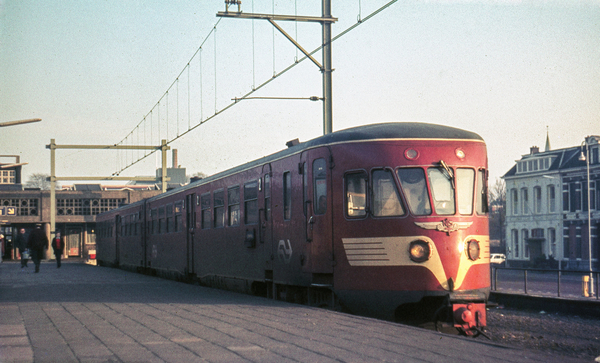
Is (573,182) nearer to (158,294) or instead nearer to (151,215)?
(151,215)

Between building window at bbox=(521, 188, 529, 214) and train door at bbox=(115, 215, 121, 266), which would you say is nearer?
train door at bbox=(115, 215, 121, 266)

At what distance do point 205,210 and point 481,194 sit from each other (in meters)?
8.76

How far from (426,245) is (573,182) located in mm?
49415

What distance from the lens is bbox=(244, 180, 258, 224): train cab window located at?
14.1 m

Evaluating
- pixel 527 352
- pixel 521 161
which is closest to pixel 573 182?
pixel 521 161

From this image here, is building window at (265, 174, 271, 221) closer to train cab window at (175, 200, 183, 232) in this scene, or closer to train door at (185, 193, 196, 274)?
train door at (185, 193, 196, 274)

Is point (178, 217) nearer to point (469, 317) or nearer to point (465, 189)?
point (465, 189)

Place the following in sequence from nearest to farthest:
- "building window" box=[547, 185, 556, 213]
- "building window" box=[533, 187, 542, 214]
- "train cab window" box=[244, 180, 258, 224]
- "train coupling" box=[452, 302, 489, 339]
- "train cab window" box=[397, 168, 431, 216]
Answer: "train coupling" box=[452, 302, 489, 339], "train cab window" box=[397, 168, 431, 216], "train cab window" box=[244, 180, 258, 224], "building window" box=[547, 185, 556, 213], "building window" box=[533, 187, 542, 214]

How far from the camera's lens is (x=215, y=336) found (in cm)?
764

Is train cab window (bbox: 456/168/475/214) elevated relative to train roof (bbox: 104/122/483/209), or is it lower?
lower

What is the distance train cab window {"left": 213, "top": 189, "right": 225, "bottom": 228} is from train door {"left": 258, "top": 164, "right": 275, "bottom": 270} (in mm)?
2708

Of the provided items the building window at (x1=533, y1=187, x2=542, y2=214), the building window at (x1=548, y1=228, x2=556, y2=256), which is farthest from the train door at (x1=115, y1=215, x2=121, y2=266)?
the building window at (x1=533, y1=187, x2=542, y2=214)

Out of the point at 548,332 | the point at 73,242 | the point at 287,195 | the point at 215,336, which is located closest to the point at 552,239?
the point at 73,242

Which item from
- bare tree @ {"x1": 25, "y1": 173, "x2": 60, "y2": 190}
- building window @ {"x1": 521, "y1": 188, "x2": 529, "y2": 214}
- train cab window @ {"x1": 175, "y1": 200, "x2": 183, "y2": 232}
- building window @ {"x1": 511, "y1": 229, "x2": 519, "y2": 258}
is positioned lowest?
building window @ {"x1": 511, "y1": 229, "x2": 519, "y2": 258}
